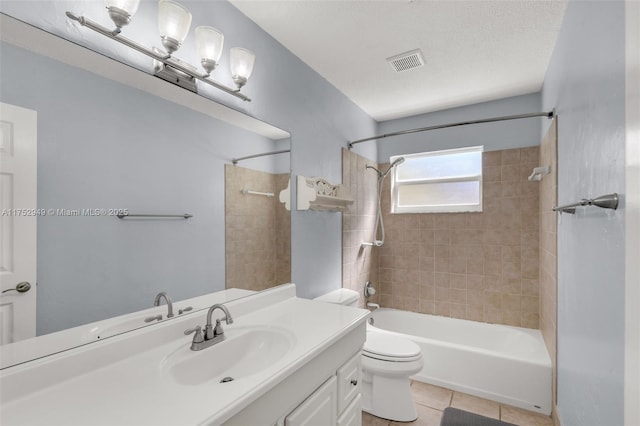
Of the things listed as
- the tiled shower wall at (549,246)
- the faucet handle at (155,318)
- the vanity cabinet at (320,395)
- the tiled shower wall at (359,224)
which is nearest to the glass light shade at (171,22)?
the faucet handle at (155,318)

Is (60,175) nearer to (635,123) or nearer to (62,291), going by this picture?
(62,291)

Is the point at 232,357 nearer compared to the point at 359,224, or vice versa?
the point at 232,357

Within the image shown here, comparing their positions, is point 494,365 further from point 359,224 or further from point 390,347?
point 359,224

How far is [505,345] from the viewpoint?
2697 mm

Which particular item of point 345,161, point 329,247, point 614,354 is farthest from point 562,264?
point 345,161

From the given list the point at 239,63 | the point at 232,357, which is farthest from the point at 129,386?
the point at 239,63

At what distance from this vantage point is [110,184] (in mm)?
1031

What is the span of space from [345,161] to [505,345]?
7.21 feet

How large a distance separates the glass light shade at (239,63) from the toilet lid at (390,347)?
1.79m

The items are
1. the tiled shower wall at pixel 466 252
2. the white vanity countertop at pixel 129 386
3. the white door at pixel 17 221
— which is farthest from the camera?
the tiled shower wall at pixel 466 252

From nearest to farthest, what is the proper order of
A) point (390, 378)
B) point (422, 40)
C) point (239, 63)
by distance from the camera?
1. point (239, 63)
2. point (422, 40)
3. point (390, 378)

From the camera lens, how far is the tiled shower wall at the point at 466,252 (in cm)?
276

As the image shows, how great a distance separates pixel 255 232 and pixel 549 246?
2.11 metres

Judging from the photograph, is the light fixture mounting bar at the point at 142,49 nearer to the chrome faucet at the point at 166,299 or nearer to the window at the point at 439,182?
the chrome faucet at the point at 166,299
